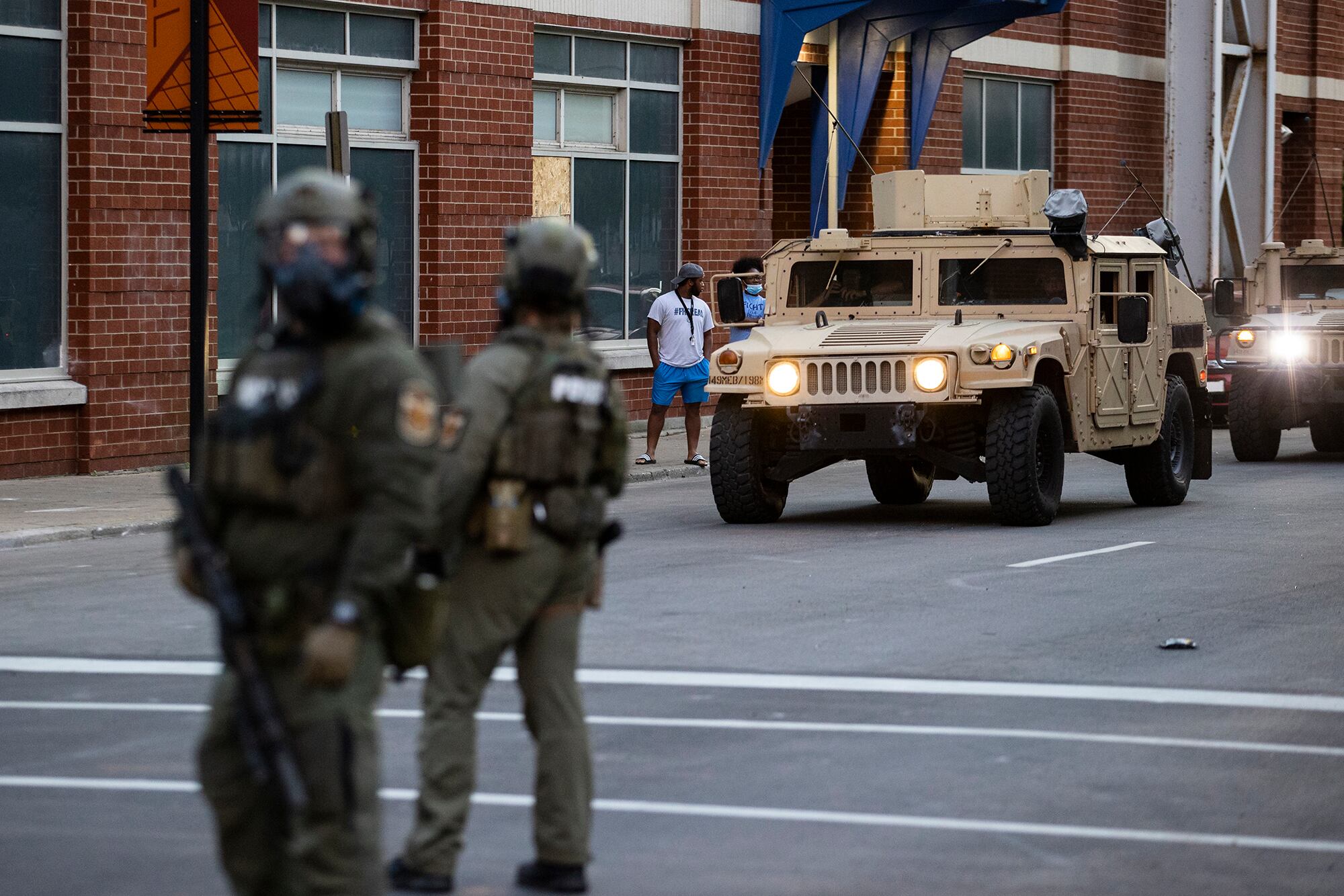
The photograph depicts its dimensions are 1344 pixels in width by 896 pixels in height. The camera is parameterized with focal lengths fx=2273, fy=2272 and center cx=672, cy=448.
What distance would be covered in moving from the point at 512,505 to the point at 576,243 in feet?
2.37

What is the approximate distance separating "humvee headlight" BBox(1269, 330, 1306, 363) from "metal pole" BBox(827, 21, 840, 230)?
22.2 feet

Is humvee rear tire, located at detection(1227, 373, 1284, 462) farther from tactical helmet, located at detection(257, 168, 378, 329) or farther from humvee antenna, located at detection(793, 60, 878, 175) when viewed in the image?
tactical helmet, located at detection(257, 168, 378, 329)

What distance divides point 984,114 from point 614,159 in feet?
26.9

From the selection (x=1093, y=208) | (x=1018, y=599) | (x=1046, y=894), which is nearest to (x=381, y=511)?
(x=1046, y=894)

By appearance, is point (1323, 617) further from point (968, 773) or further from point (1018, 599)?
point (968, 773)

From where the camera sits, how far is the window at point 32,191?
18.3m

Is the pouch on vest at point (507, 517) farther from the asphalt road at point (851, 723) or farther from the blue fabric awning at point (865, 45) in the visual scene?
the blue fabric awning at point (865, 45)

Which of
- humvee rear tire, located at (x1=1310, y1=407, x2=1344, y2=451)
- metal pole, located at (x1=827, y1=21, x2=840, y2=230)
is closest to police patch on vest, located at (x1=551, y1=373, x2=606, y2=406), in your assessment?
humvee rear tire, located at (x1=1310, y1=407, x2=1344, y2=451)

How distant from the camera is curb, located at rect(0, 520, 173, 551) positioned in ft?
47.0

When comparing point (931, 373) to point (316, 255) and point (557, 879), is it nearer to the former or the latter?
point (557, 879)

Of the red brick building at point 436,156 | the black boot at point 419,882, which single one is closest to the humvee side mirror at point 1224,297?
the red brick building at point 436,156

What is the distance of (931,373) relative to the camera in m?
14.7

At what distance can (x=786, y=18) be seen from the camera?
26.4 meters

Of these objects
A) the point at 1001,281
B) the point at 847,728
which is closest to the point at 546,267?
the point at 847,728
